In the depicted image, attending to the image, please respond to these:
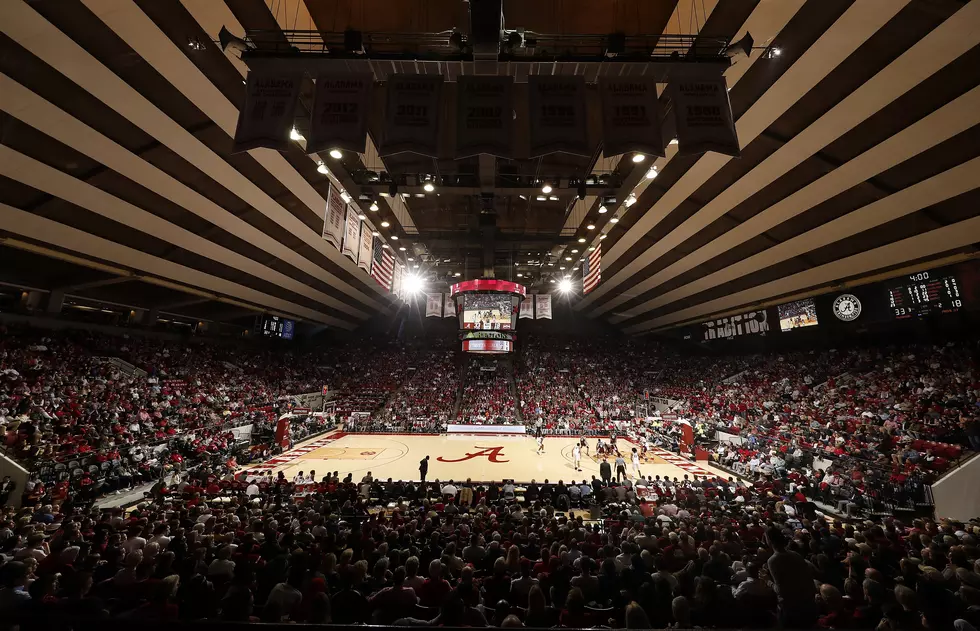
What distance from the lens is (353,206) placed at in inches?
475

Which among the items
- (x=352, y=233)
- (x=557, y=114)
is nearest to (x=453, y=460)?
(x=352, y=233)

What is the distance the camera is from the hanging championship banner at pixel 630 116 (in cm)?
620

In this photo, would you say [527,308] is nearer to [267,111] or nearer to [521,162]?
[521,162]

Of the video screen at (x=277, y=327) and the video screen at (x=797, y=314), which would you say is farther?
the video screen at (x=277, y=327)

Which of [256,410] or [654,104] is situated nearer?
[654,104]

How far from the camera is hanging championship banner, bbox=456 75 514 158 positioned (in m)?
6.17

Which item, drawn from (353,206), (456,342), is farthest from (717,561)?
(456,342)

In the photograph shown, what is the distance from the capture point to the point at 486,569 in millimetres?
5359

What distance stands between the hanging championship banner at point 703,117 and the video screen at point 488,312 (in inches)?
636

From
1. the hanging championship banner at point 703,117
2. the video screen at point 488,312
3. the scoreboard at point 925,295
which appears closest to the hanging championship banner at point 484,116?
the hanging championship banner at point 703,117

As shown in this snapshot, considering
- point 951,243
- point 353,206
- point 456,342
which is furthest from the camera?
point 456,342

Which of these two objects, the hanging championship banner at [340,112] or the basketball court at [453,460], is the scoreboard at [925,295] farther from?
the hanging championship banner at [340,112]

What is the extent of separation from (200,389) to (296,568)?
70.8 ft

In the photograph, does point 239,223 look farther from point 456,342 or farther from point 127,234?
point 456,342
